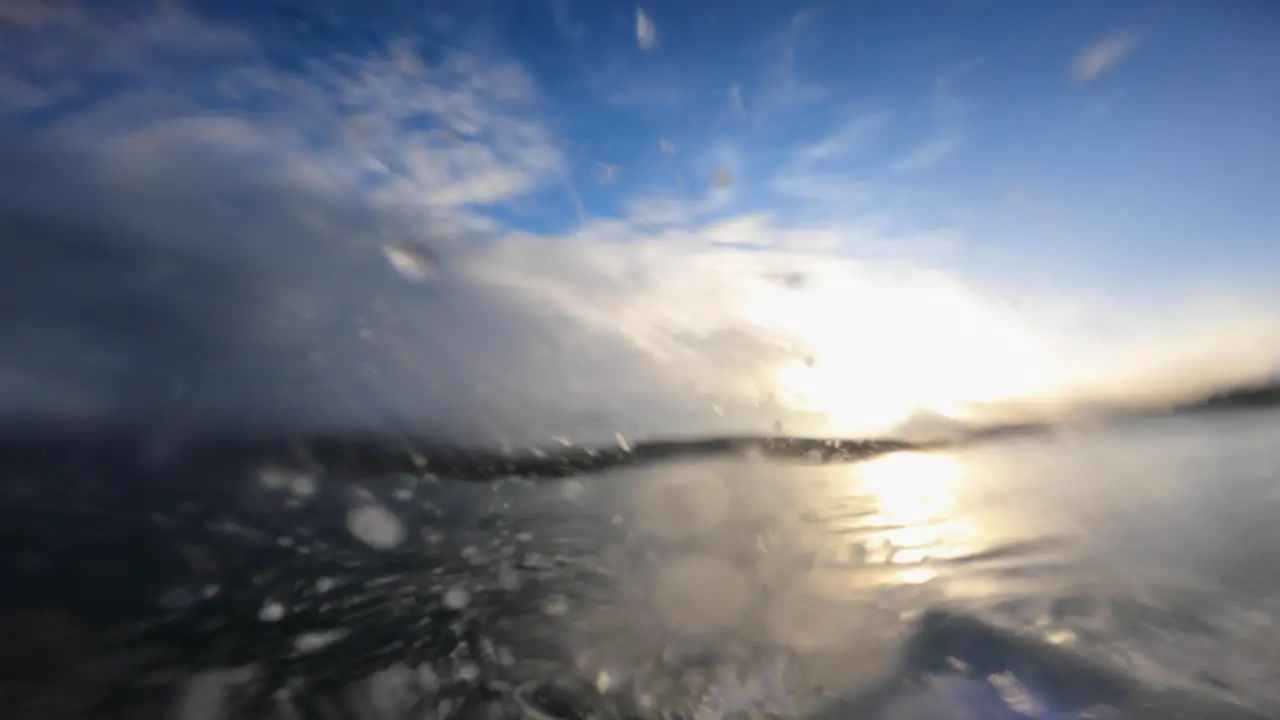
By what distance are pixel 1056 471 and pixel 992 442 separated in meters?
13.9

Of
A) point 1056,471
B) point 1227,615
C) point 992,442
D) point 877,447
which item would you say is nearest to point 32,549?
point 1227,615

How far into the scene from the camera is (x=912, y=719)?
2.18 meters

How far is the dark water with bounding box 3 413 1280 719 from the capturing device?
2365 millimetres

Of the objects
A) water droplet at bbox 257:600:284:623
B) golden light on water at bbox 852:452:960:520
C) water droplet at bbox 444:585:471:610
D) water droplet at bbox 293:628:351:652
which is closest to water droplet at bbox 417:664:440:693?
water droplet at bbox 293:628:351:652

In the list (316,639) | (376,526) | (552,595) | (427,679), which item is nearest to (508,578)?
(552,595)

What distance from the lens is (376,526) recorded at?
4.91 metres

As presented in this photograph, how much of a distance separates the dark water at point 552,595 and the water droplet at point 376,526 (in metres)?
0.03

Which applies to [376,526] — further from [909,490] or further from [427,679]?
[909,490]

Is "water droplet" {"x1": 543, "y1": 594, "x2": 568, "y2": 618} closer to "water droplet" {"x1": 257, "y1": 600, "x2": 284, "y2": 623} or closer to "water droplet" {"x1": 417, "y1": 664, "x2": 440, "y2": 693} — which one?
"water droplet" {"x1": 417, "y1": 664, "x2": 440, "y2": 693}

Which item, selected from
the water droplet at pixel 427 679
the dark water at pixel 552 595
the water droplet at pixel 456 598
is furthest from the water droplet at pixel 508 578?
the water droplet at pixel 427 679

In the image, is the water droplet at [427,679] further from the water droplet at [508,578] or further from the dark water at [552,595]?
the water droplet at [508,578]

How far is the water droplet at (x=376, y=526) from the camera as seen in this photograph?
4.46 meters

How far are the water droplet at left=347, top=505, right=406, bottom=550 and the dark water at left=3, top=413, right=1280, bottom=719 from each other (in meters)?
0.03

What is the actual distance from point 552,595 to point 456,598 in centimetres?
56
